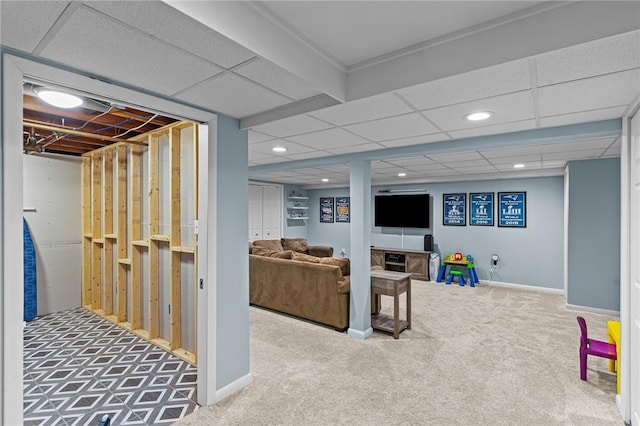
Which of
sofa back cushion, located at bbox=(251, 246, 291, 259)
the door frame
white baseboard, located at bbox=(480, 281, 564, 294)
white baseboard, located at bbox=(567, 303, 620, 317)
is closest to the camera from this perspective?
the door frame

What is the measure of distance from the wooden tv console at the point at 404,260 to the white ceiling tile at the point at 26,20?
686 centimetres

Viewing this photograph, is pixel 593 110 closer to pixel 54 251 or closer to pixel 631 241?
pixel 631 241

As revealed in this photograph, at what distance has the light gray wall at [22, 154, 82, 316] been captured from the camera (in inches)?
178

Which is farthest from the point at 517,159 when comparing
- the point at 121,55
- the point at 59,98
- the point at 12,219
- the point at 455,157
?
the point at 12,219

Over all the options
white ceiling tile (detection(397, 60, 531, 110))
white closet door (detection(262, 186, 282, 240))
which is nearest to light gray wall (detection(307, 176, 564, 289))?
white closet door (detection(262, 186, 282, 240))

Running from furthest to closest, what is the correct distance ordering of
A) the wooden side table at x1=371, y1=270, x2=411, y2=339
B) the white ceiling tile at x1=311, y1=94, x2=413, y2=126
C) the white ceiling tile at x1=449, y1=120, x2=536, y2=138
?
the wooden side table at x1=371, y1=270, x2=411, y2=339 → the white ceiling tile at x1=449, y1=120, x2=536, y2=138 → the white ceiling tile at x1=311, y1=94, x2=413, y2=126

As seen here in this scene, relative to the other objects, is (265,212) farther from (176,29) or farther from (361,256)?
(176,29)

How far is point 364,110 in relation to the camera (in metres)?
2.28

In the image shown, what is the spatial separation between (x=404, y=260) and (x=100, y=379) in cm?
596

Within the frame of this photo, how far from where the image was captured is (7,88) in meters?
1.44

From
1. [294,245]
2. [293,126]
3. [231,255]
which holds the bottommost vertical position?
[294,245]

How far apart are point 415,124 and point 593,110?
47.3 inches

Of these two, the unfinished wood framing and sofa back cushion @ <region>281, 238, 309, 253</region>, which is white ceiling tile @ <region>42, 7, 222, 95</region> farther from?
sofa back cushion @ <region>281, 238, 309, 253</region>

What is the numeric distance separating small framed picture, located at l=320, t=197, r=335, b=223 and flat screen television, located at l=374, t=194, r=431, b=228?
143 cm
